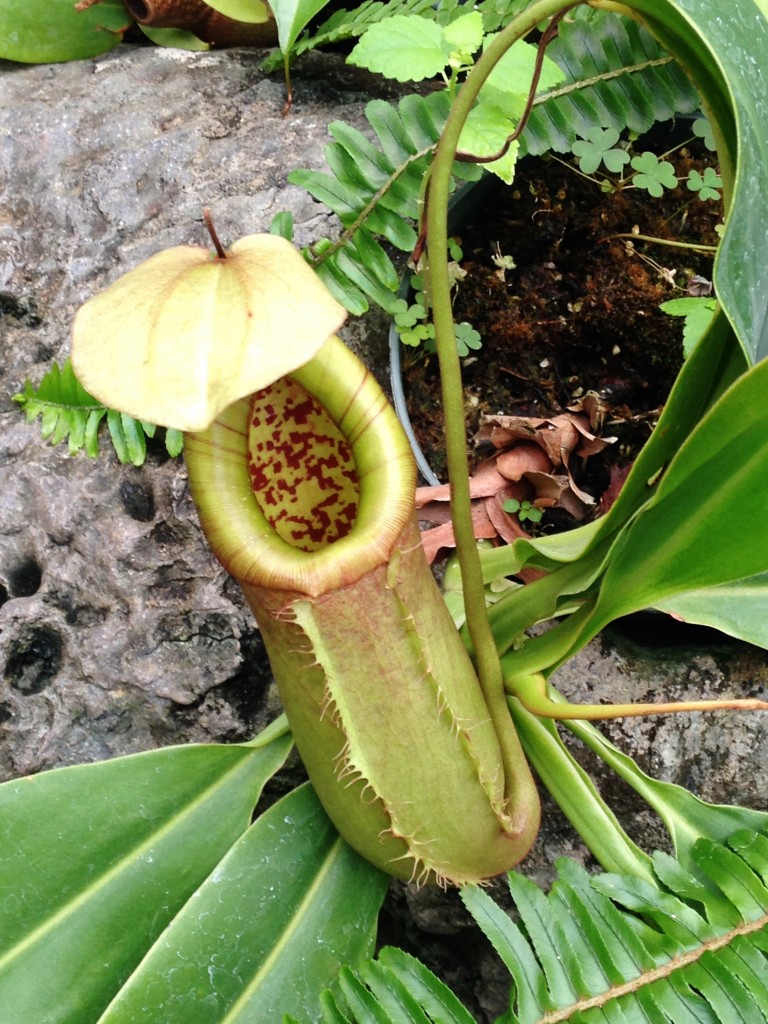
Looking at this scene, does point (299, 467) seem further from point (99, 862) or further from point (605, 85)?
point (605, 85)

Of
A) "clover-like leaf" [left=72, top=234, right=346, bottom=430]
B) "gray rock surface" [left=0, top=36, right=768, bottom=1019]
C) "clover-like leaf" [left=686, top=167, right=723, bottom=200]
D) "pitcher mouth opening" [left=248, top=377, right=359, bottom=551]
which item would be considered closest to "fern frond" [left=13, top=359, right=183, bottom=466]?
"gray rock surface" [left=0, top=36, right=768, bottom=1019]

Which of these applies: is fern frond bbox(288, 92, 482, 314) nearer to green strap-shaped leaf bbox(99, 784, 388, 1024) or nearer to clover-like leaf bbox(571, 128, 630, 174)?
clover-like leaf bbox(571, 128, 630, 174)

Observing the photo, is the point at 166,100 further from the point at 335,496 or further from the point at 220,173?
the point at 335,496

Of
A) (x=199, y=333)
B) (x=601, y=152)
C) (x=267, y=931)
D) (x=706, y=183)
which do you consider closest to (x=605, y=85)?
(x=601, y=152)

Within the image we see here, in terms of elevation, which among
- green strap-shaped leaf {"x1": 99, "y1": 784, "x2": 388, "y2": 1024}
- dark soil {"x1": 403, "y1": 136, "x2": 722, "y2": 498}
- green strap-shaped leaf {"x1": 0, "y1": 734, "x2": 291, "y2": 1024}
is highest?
dark soil {"x1": 403, "y1": 136, "x2": 722, "y2": 498}

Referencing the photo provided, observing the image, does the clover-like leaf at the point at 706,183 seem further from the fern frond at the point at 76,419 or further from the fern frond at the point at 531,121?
the fern frond at the point at 76,419

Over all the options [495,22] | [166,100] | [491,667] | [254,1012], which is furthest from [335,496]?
[166,100]
